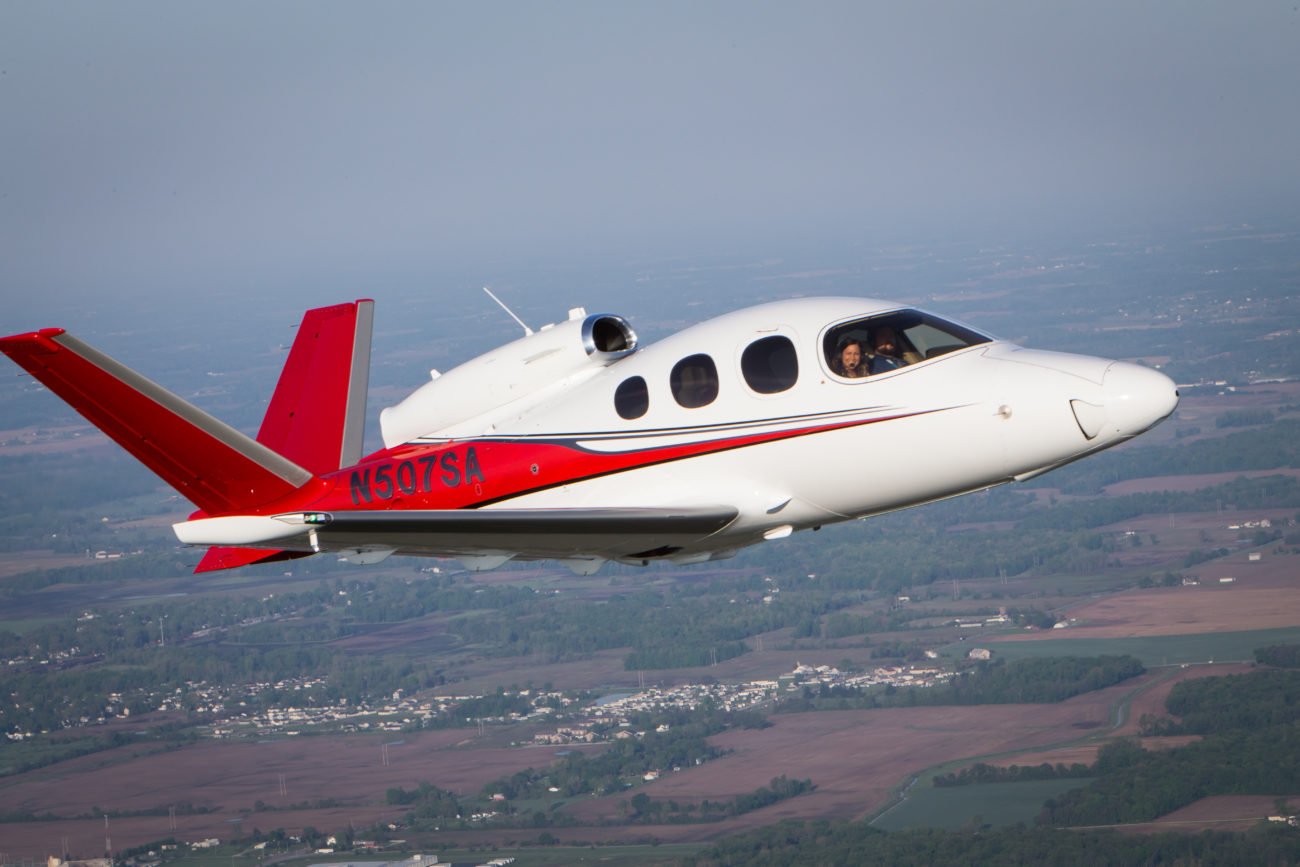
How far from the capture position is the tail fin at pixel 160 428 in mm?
22625

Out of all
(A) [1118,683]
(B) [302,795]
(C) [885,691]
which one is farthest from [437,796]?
(A) [1118,683]

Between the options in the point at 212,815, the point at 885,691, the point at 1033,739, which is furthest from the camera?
the point at 885,691

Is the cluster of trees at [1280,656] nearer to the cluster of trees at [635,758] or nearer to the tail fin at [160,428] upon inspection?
the cluster of trees at [635,758]

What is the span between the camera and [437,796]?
463 ft

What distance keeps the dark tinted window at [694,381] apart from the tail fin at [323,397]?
868 centimetres

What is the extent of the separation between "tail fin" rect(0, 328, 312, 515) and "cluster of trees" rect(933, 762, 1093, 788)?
114 meters

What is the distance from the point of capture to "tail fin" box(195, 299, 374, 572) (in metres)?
30.6

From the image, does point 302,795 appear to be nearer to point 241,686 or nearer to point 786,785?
point 786,785

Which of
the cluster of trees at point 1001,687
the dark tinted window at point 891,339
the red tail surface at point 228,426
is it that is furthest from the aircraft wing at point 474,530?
the cluster of trees at point 1001,687

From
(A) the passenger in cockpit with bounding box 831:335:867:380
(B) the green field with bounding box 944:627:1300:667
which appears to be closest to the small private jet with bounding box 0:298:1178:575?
(A) the passenger in cockpit with bounding box 831:335:867:380

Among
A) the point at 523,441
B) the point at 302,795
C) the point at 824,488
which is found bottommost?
the point at 302,795

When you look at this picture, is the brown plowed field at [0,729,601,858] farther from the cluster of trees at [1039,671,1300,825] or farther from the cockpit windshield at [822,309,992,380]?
the cockpit windshield at [822,309,992,380]

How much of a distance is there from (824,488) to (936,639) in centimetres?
17598

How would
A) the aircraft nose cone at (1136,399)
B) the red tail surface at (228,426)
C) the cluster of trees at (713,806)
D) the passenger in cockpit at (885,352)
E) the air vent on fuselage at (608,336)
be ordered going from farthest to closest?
the cluster of trees at (713,806) < the air vent on fuselage at (608,336) < the passenger in cockpit at (885,352) < the red tail surface at (228,426) < the aircraft nose cone at (1136,399)
